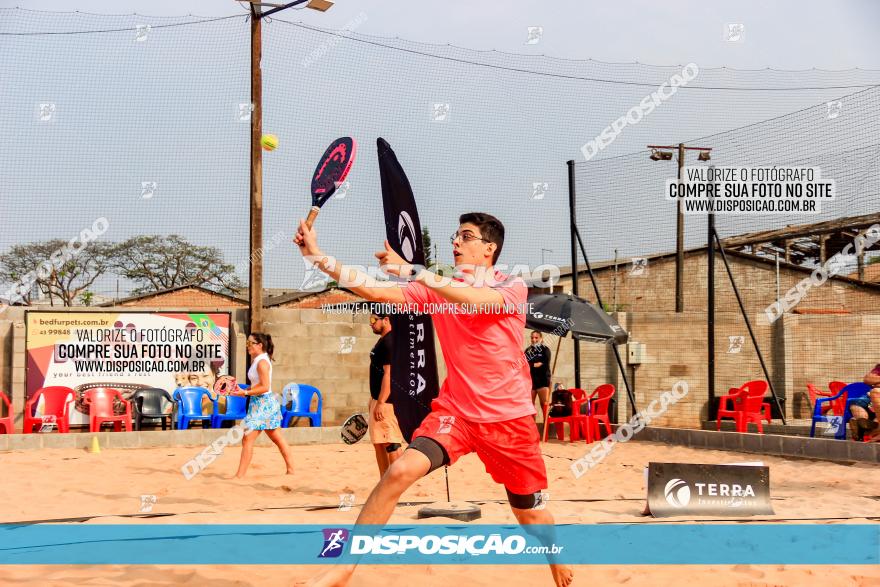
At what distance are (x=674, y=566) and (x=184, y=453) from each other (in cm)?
782

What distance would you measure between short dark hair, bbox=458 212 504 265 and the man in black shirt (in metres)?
3.13

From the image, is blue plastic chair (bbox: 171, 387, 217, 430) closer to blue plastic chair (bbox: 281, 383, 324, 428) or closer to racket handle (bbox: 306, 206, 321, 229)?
blue plastic chair (bbox: 281, 383, 324, 428)

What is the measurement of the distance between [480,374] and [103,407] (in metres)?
10.1

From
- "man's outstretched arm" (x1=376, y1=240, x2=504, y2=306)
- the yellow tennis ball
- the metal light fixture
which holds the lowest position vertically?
"man's outstretched arm" (x1=376, y1=240, x2=504, y2=306)

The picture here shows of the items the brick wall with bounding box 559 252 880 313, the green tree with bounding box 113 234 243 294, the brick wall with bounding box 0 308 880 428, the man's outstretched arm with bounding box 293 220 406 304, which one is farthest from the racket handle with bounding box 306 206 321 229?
the green tree with bounding box 113 234 243 294

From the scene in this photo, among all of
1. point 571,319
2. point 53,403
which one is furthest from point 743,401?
point 53,403

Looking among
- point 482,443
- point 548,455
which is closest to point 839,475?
point 548,455

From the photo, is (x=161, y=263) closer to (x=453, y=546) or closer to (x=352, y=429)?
(x=352, y=429)

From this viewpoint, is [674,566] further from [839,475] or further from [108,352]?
[108,352]

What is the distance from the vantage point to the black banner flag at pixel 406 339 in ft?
20.3

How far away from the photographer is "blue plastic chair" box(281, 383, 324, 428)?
1386 centimetres

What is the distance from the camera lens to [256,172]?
555 inches

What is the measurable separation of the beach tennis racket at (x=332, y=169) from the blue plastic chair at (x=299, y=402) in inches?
383

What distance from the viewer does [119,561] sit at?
479cm
